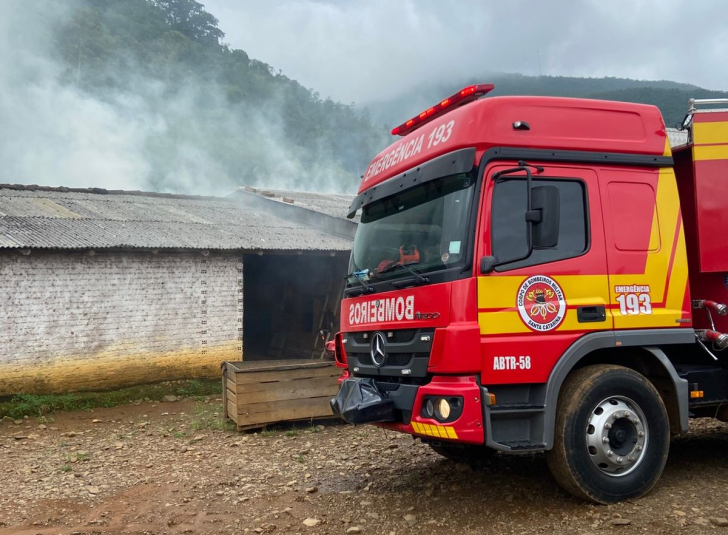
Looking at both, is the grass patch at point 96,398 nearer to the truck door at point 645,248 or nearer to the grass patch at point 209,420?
the grass patch at point 209,420

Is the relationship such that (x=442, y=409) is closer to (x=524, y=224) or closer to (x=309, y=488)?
(x=524, y=224)

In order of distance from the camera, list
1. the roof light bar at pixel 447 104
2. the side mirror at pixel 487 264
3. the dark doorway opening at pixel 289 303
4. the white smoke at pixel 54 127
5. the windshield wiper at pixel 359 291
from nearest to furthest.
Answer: the side mirror at pixel 487 264 → the roof light bar at pixel 447 104 → the windshield wiper at pixel 359 291 → the dark doorway opening at pixel 289 303 → the white smoke at pixel 54 127

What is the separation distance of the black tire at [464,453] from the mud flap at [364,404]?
131cm

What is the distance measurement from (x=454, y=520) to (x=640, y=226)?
2.74 metres

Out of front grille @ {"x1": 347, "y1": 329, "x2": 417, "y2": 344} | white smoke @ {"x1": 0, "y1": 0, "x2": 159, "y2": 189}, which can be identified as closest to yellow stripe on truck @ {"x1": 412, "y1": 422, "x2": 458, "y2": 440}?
front grille @ {"x1": 347, "y1": 329, "x2": 417, "y2": 344}

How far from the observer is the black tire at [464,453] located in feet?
20.6

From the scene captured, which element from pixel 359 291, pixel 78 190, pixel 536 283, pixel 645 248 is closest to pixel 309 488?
pixel 359 291

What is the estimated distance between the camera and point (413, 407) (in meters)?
4.86

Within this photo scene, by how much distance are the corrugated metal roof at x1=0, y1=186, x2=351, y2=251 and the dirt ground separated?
3.44 meters

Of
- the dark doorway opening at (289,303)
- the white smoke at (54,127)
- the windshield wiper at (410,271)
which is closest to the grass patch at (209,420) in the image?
the windshield wiper at (410,271)

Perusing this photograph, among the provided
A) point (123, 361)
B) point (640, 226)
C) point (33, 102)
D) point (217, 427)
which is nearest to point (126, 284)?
point (123, 361)

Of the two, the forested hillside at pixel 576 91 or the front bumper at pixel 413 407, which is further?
the forested hillside at pixel 576 91

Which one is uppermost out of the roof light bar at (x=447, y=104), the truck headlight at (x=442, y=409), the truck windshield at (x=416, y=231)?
the roof light bar at (x=447, y=104)

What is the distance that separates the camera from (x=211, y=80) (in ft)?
165
